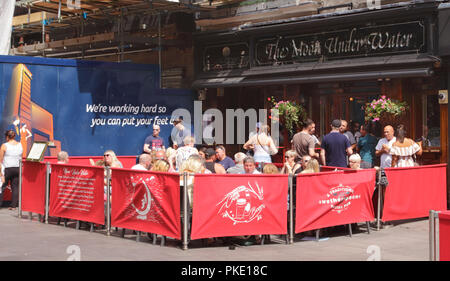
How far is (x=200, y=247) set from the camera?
1030cm

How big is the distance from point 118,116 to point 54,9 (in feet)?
12.4

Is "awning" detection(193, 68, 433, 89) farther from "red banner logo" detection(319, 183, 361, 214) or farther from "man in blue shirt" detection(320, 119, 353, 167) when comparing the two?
"red banner logo" detection(319, 183, 361, 214)

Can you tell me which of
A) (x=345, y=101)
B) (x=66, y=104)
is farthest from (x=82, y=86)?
(x=345, y=101)

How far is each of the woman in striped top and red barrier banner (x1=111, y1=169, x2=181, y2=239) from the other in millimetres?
5554

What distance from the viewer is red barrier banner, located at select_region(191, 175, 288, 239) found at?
10031mm

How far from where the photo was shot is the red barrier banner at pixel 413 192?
12078mm

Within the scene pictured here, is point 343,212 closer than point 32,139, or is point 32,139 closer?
point 343,212

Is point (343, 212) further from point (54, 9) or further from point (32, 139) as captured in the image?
point (54, 9)

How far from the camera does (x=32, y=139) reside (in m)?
16.1

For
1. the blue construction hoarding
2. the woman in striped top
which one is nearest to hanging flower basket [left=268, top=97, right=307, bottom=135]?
the blue construction hoarding

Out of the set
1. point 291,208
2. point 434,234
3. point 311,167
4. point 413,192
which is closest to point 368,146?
point 413,192

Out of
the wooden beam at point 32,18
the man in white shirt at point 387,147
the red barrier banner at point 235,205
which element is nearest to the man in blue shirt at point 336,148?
the man in white shirt at point 387,147

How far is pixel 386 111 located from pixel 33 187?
7.53 meters

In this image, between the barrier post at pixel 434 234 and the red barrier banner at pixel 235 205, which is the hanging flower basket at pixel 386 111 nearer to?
the red barrier banner at pixel 235 205
